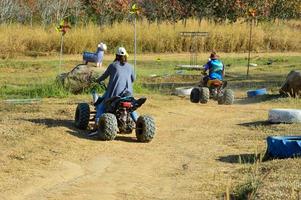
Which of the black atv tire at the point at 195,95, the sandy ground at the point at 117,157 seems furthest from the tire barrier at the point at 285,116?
the black atv tire at the point at 195,95

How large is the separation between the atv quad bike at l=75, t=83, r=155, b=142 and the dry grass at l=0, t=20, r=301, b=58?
17.2m

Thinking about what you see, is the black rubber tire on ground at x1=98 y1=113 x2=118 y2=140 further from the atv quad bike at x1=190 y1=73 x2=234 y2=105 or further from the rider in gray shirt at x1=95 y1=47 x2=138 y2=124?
the atv quad bike at x1=190 y1=73 x2=234 y2=105

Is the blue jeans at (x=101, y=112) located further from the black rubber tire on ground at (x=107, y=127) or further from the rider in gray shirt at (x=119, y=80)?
the black rubber tire on ground at (x=107, y=127)

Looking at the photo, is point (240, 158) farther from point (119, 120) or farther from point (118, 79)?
point (118, 79)

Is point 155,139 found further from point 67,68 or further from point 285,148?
point 67,68

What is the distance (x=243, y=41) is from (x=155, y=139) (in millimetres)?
21138

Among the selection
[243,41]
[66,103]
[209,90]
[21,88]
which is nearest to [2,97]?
[21,88]

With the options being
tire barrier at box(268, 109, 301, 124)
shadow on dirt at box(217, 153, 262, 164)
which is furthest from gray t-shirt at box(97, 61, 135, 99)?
tire barrier at box(268, 109, 301, 124)

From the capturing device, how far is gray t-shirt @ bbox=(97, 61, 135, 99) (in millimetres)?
10508

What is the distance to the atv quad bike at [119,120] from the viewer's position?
9906 millimetres

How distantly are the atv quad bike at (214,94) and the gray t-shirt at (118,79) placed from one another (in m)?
4.77

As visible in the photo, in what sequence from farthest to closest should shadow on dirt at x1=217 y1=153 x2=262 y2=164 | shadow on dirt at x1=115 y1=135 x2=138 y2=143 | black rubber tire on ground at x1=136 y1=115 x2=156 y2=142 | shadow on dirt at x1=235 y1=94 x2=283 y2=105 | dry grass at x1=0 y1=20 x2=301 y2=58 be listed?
dry grass at x1=0 y1=20 x2=301 y2=58, shadow on dirt at x1=235 y1=94 x2=283 y2=105, shadow on dirt at x1=115 y1=135 x2=138 y2=143, black rubber tire on ground at x1=136 y1=115 x2=156 y2=142, shadow on dirt at x1=217 y1=153 x2=262 y2=164

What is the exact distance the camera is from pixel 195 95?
50.3 feet

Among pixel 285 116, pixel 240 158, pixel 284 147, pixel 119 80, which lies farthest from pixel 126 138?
pixel 285 116
